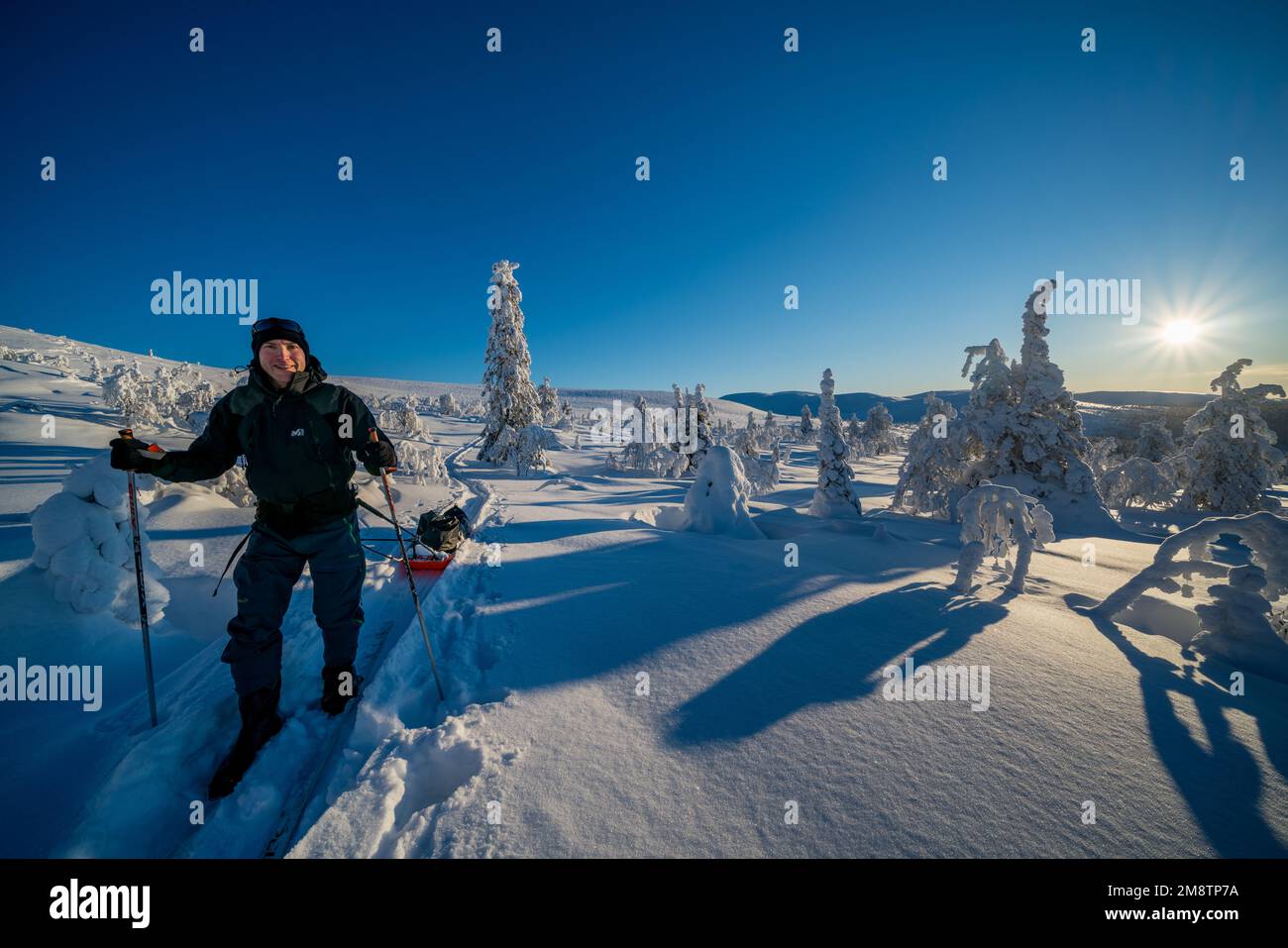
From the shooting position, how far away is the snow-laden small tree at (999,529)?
18.0 ft

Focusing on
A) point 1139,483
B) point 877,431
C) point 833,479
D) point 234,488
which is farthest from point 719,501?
point 877,431

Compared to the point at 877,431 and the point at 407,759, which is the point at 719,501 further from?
the point at 877,431

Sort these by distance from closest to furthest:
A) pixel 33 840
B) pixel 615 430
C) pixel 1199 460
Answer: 1. pixel 33 840
2. pixel 1199 460
3. pixel 615 430

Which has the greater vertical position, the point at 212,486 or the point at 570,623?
the point at 212,486

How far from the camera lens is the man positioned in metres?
3.06

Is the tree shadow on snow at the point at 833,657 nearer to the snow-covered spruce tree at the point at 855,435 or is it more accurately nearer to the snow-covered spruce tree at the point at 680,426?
the snow-covered spruce tree at the point at 680,426

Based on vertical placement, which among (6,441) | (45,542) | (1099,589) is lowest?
(1099,589)

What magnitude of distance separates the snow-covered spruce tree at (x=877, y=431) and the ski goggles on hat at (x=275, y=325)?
7264 centimetres

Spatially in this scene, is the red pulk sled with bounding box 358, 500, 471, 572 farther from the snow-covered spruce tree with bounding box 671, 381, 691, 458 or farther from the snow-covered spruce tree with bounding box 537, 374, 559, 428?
the snow-covered spruce tree with bounding box 537, 374, 559, 428

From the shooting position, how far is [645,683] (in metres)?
3.57

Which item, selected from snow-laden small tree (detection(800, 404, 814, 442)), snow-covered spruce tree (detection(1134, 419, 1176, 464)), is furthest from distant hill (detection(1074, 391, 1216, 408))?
snow-covered spruce tree (detection(1134, 419, 1176, 464))

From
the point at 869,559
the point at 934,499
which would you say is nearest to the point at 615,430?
the point at 934,499

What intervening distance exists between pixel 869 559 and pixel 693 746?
6.44m
